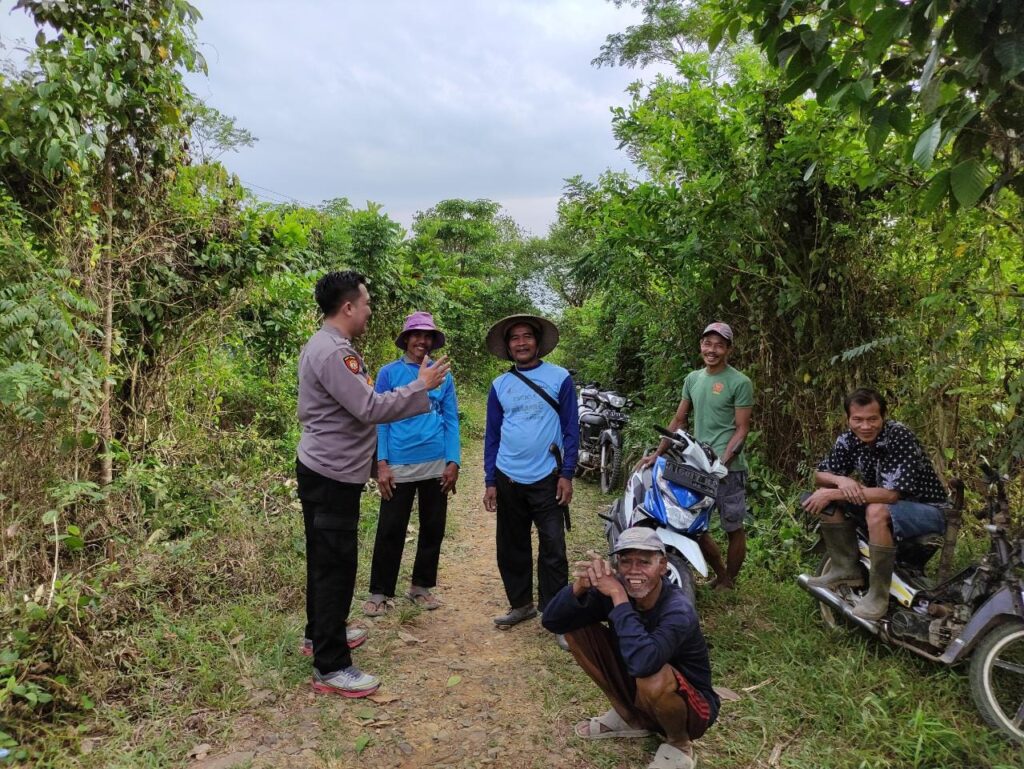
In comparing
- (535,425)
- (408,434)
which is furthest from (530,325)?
(408,434)

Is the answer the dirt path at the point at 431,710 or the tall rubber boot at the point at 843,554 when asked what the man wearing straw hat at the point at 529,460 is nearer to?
the dirt path at the point at 431,710

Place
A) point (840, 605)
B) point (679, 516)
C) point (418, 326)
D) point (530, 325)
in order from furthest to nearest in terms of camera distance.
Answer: point (418, 326) → point (530, 325) → point (679, 516) → point (840, 605)

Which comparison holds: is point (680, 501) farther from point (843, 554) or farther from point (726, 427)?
point (726, 427)

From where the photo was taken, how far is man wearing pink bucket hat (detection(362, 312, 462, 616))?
4184 millimetres

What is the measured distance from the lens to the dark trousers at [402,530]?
4.20 m

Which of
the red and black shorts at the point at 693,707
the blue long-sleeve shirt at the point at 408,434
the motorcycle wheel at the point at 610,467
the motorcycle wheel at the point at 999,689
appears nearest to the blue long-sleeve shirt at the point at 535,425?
the blue long-sleeve shirt at the point at 408,434

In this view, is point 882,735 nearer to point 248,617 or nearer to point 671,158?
point 248,617

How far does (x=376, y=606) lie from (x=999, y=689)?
3.36 m

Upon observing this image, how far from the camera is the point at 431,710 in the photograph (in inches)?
124

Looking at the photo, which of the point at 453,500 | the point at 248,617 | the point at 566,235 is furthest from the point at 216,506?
the point at 566,235

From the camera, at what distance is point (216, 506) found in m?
4.60

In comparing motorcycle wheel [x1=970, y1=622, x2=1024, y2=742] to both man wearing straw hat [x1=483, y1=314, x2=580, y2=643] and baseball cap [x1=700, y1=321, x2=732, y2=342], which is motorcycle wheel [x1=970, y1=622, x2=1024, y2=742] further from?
baseball cap [x1=700, y1=321, x2=732, y2=342]

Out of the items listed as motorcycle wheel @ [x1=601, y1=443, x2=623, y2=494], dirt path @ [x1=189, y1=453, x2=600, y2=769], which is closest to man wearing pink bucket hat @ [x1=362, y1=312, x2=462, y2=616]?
dirt path @ [x1=189, y1=453, x2=600, y2=769]

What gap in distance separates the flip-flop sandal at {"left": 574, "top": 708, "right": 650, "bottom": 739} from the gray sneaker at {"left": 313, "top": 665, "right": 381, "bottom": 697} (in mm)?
1062
